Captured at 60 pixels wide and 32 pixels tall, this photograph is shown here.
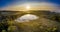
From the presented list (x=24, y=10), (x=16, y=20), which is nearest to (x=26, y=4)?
(x=24, y=10)

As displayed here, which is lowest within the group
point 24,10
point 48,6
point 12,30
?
point 12,30

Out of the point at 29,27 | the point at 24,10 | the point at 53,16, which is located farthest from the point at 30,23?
the point at 53,16

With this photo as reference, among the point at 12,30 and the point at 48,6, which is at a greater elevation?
the point at 48,6

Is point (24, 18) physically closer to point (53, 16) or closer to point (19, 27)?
point (19, 27)

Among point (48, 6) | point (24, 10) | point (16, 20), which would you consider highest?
point (48, 6)

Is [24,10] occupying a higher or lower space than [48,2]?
lower

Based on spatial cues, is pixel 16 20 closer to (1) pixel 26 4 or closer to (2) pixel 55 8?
(1) pixel 26 4
